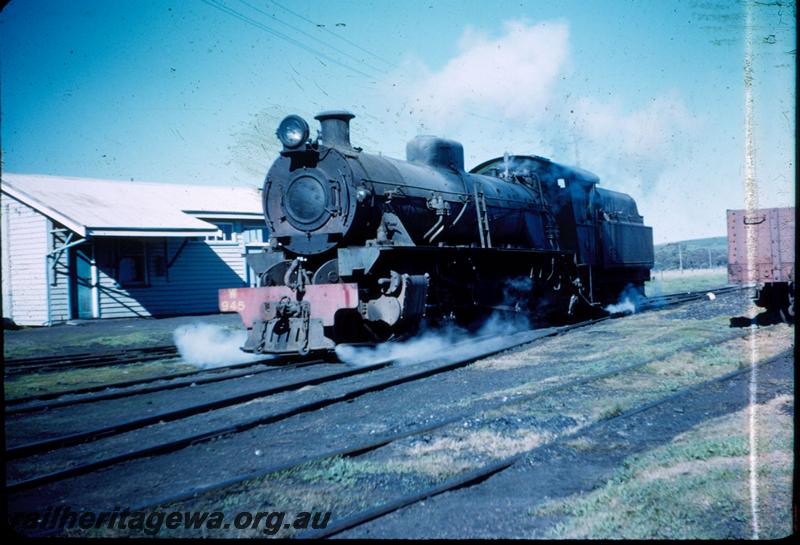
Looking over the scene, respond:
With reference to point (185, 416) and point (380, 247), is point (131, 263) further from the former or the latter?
point (185, 416)

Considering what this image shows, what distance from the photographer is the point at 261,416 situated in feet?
20.1

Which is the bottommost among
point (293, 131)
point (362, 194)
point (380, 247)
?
point (380, 247)

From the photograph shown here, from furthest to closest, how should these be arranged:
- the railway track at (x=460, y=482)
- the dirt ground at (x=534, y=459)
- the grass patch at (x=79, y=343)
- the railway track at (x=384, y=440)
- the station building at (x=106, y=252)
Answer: the station building at (x=106, y=252) < the grass patch at (x=79, y=343) < the railway track at (x=384, y=440) < the dirt ground at (x=534, y=459) < the railway track at (x=460, y=482)

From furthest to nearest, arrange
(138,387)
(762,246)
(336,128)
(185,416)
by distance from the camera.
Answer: (762,246) → (336,128) → (138,387) → (185,416)

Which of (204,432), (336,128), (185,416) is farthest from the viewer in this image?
(336,128)

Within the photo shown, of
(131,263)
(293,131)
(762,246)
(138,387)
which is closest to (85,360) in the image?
(138,387)

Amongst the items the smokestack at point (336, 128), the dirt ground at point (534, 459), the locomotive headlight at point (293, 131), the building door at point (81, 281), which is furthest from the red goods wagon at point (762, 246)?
the building door at point (81, 281)

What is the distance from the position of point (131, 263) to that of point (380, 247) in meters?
14.6

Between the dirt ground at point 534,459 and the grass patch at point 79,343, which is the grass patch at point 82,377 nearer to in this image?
the grass patch at point 79,343

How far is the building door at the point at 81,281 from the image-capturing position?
19391 mm

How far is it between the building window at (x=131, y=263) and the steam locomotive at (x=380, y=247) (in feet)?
38.9

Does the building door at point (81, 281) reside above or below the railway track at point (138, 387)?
above

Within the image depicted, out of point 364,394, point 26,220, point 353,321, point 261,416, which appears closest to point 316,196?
point 353,321

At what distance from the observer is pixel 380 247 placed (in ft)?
30.2
